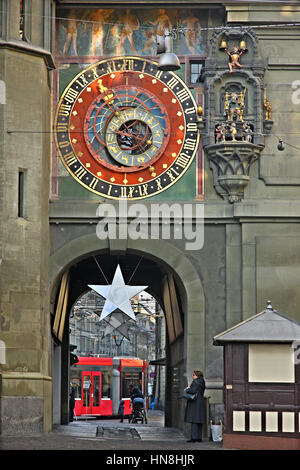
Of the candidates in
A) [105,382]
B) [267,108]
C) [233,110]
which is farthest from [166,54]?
[105,382]

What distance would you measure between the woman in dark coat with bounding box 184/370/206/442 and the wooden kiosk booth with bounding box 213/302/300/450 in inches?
72.1

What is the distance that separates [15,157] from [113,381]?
2593 cm

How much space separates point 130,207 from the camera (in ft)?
107

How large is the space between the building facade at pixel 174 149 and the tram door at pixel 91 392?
21849 millimetres

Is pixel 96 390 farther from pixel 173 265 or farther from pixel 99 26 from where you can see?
pixel 99 26

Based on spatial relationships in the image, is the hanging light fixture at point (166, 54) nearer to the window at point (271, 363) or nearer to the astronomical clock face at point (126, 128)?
the astronomical clock face at point (126, 128)

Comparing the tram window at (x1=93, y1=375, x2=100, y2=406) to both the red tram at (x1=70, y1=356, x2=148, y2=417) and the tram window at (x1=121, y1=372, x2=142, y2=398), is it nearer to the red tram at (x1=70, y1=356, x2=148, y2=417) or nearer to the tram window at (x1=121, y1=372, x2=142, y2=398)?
the red tram at (x1=70, y1=356, x2=148, y2=417)

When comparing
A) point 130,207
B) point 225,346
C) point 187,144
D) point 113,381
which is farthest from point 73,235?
point 113,381

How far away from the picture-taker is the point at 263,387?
2612 cm

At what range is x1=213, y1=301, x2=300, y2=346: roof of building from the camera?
26.1 meters

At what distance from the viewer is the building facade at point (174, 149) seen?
105ft

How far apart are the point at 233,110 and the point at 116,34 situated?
405 cm

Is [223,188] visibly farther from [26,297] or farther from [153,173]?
[26,297]

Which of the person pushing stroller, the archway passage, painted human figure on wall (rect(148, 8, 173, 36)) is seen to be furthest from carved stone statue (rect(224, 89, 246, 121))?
the person pushing stroller
